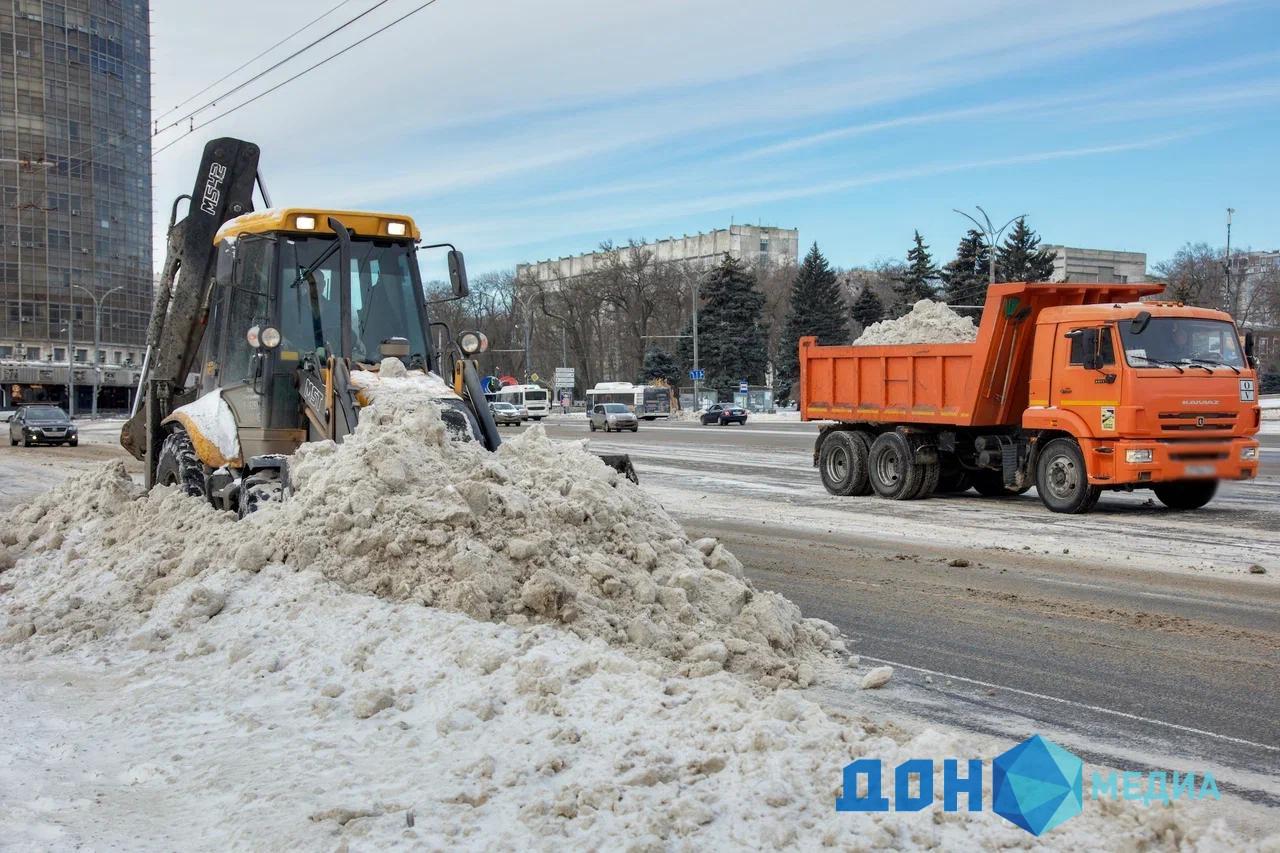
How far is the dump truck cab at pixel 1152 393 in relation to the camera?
1441cm

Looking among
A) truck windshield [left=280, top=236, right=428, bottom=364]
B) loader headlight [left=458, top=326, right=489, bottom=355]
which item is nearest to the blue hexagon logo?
loader headlight [left=458, top=326, right=489, bottom=355]

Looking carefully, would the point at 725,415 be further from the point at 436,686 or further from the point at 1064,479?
the point at 436,686

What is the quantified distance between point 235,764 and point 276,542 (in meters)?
2.36

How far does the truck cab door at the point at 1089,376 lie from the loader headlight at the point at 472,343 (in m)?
8.81

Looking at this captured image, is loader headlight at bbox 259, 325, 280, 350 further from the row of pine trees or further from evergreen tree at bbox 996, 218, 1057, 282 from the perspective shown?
the row of pine trees

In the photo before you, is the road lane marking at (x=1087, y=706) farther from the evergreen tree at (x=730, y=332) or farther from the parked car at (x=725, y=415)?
the evergreen tree at (x=730, y=332)

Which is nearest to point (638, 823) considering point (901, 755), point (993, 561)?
point (901, 755)

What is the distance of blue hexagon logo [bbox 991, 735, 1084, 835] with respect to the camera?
13.7 feet

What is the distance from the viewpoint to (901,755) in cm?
464

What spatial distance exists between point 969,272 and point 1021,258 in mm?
2995

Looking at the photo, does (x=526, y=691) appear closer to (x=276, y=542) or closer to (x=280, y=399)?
(x=276, y=542)

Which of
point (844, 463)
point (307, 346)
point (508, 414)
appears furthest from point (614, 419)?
point (307, 346)

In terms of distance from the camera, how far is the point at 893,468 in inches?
695

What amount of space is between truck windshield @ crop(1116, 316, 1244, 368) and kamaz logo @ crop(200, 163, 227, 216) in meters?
11.2
